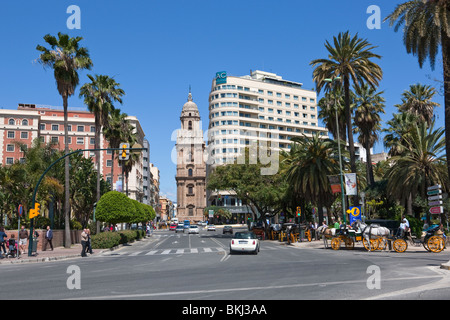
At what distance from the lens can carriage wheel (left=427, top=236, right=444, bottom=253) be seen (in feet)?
68.7

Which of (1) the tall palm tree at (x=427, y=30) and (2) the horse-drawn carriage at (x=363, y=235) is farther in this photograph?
(2) the horse-drawn carriage at (x=363, y=235)

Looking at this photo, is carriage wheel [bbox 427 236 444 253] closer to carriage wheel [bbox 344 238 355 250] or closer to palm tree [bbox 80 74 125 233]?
carriage wheel [bbox 344 238 355 250]

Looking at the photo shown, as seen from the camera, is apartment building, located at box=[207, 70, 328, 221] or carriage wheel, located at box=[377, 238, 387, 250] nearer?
carriage wheel, located at box=[377, 238, 387, 250]

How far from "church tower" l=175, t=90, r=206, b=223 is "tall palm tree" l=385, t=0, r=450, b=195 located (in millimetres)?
124771

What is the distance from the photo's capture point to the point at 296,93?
382ft

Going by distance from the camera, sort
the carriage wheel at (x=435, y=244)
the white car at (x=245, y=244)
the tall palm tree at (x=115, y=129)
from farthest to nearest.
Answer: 1. the tall palm tree at (x=115, y=129)
2. the white car at (x=245, y=244)
3. the carriage wheel at (x=435, y=244)

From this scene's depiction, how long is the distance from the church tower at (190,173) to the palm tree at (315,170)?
106285 mm

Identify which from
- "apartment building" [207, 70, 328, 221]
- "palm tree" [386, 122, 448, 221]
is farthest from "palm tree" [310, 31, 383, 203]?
"apartment building" [207, 70, 328, 221]

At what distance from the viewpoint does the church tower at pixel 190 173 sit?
144125mm

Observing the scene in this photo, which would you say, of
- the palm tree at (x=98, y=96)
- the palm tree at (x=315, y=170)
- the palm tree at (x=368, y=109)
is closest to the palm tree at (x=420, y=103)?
the palm tree at (x=368, y=109)

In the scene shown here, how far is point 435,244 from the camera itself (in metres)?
21.0

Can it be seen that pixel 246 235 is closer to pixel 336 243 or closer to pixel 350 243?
pixel 336 243

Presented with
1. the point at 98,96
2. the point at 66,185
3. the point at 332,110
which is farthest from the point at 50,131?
the point at 332,110

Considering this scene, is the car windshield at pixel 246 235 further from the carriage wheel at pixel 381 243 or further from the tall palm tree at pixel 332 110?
the tall palm tree at pixel 332 110
